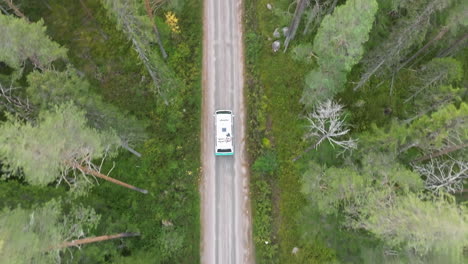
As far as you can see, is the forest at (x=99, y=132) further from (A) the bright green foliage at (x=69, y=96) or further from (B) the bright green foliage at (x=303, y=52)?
(B) the bright green foliage at (x=303, y=52)

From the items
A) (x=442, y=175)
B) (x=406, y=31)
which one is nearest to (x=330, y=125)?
(x=442, y=175)

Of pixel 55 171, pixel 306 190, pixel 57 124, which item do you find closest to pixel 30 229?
pixel 55 171

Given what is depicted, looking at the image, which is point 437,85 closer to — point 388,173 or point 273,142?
point 388,173

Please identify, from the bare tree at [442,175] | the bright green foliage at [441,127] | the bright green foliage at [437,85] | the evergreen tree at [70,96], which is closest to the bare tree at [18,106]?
the evergreen tree at [70,96]

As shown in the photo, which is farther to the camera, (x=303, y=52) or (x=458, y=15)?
(x=303, y=52)

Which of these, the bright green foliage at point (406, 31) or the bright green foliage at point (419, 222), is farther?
the bright green foliage at point (406, 31)

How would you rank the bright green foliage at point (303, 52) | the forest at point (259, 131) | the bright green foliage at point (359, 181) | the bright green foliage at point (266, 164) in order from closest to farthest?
the forest at point (259, 131)
the bright green foliage at point (359, 181)
the bright green foliage at point (266, 164)
the bright green foliage at point (303, 52)
